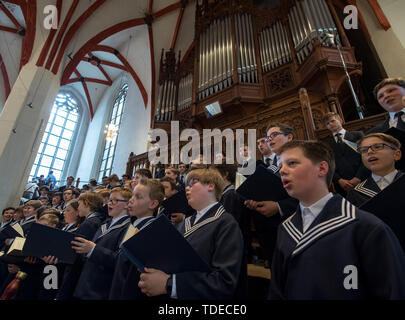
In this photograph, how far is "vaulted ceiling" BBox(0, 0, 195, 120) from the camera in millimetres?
5884

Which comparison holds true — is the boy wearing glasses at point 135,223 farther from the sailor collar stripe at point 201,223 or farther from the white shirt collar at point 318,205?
the white shirt collar at point 318,205

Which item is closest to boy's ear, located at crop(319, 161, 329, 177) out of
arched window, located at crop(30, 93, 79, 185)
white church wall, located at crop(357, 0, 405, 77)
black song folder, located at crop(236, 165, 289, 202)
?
black song folder, located at crop(236, 165, 289, 202)

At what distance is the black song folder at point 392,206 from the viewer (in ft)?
3.03

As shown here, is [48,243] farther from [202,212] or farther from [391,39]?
[391,39]

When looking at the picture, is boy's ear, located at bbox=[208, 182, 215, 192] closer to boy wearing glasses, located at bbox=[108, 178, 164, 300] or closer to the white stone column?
boy wearing glasses, located at bbox=[108, 178, 164, 300]

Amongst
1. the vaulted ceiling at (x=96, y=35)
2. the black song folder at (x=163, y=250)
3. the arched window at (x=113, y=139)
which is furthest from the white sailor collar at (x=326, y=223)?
the arched window at (x=113, y=139)

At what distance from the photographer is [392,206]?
3.08 ft

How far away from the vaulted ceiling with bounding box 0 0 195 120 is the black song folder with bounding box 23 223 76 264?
6061 mm

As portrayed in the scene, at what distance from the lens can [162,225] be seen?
0.88 m

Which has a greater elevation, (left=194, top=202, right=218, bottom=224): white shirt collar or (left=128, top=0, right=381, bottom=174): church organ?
(left=128, top=0, right=381, bottom=174): church organ

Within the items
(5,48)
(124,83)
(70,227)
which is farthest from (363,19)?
(5,48)

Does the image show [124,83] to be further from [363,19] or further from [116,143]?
[363,19]

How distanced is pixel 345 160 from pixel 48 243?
8.48ft

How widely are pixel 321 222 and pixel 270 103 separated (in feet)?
13.7
